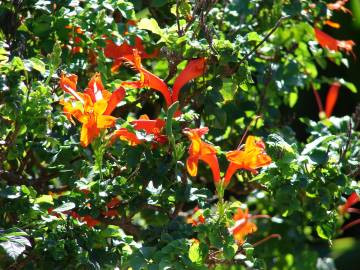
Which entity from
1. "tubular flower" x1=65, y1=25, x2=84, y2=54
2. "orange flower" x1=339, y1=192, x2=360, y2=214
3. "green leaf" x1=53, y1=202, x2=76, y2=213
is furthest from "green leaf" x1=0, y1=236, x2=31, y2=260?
"orange flower" x1=339, y1=192, x2=360, y2=214

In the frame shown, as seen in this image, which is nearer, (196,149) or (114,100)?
(196,149)

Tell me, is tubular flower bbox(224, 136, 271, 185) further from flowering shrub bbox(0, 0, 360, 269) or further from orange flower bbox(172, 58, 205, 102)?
orange flower bbox(172, 58, 205, 102)

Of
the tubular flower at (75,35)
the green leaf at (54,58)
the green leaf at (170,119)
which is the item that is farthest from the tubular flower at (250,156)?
the tubular flower at (75,35)

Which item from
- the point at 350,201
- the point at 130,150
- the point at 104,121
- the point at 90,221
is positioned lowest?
the point at 350,201

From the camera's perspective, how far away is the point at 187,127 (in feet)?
6.96

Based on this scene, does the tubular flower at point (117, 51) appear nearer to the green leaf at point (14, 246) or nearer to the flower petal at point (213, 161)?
the flower petal at point (213, 161)

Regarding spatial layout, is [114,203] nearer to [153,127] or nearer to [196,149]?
[153,127]

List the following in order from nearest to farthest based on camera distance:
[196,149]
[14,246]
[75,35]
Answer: [14,246]
[196,149]
[75,35]

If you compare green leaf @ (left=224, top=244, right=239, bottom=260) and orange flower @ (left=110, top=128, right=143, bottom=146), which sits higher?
orange flower @ (left=110, top=128, right=143, bottom=146)

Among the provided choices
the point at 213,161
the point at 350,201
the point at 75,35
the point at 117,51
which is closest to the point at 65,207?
Result: the point at 213,161

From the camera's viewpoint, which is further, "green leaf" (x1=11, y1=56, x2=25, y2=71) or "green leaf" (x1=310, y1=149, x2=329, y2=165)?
"green leaf" (x1=310, y1=149, x2=329, y2=165)

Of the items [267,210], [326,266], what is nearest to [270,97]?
[267,210]

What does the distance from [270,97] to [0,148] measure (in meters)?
1.36

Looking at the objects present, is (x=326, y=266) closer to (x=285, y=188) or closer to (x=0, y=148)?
(x=285, y=188)
